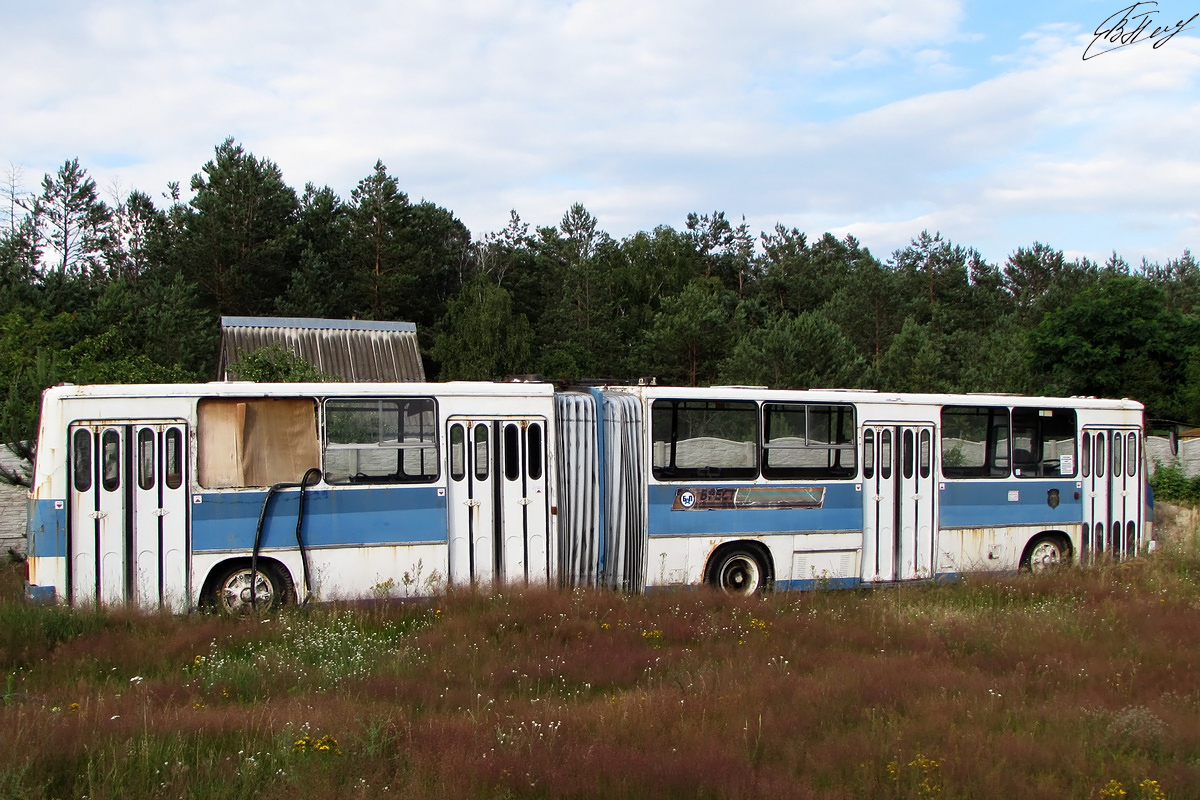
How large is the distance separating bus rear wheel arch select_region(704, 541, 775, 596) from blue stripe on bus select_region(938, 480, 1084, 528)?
2732 millimetres

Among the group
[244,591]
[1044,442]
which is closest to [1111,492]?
[1044,442]

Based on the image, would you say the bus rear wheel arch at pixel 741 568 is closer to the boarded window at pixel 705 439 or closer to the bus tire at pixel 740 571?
the bus tire at pixel 740 571

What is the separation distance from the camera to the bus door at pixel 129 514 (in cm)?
1077

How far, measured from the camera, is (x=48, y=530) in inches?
420

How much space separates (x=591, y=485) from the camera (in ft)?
41.0

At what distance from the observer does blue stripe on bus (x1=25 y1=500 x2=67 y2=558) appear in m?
10.6

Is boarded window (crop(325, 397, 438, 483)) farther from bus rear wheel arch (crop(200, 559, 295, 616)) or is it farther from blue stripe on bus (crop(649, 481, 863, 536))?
blue stripe on bus (crop(649, 481, 863, 536))

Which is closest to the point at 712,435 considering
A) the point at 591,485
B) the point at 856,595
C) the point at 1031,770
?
the point at 591,485

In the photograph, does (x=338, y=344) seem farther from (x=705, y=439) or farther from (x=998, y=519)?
(x=998, y=519)

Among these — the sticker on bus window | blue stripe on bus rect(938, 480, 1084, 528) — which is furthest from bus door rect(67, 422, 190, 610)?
blue stripe on bus rect(938, 480, 1084, 528)

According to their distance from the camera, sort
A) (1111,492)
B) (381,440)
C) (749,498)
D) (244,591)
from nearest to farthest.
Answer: (244,591), (381,440), (749,498), (1111,492)

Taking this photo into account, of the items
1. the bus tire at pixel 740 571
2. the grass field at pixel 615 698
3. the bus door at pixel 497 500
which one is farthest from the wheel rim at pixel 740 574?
the bus door at pixel 497 500

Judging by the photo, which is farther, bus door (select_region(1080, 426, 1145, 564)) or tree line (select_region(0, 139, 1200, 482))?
tree line (select_region(0, 139, 1200, 482))

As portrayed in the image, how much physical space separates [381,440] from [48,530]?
3.65 metres
